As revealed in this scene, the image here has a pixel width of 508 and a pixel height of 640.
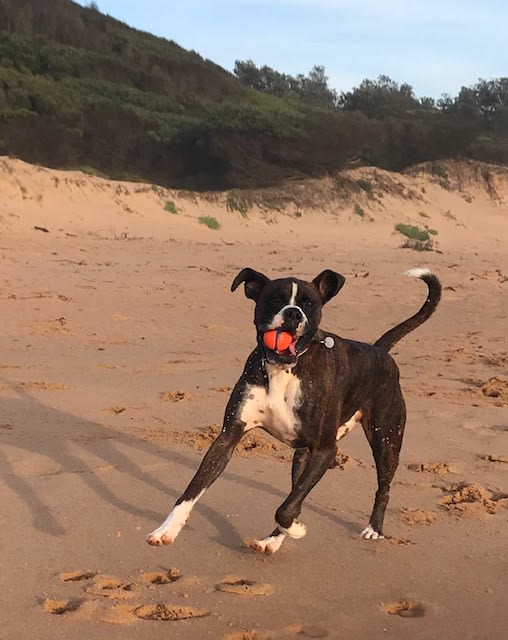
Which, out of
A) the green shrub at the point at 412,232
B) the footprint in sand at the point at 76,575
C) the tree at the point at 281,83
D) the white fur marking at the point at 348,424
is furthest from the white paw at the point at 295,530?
the tree at the point at 281,83

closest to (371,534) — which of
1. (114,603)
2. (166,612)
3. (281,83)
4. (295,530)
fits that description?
(295,530)

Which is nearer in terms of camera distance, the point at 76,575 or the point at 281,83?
the point at 76,575

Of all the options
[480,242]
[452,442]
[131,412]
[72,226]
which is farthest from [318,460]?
[480,242]

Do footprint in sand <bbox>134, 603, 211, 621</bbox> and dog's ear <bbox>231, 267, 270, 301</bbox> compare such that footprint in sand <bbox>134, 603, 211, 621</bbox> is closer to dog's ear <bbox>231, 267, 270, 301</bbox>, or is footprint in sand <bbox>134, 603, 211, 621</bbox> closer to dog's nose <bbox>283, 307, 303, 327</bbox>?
dog's nose <bbox>283, 307, 303, 327</bbox>

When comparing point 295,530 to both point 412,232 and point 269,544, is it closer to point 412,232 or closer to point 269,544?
point 269,544

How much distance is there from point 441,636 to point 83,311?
7798 mm

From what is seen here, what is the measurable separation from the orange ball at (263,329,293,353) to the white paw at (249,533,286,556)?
87 cm

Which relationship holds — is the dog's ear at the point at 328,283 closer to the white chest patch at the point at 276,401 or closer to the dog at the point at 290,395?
the dog at the point at 290,395

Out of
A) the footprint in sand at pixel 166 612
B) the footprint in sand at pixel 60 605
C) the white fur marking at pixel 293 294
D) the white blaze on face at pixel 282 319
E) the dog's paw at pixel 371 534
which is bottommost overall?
the footprint in sand at pixel 60 605

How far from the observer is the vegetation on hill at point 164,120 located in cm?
2178

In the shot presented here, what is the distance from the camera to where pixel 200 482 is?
13.7 feet

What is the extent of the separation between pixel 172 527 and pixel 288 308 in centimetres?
110

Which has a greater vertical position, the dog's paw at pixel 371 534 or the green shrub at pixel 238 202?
the green shrub at pixel 238 202

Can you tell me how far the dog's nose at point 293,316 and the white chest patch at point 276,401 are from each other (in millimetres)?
222
